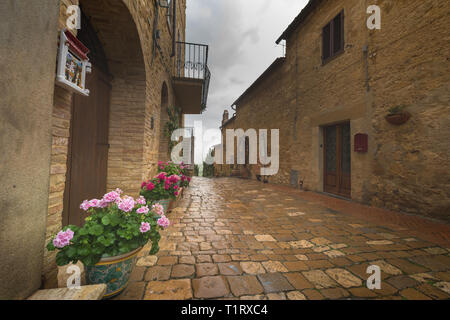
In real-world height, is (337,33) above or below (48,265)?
above

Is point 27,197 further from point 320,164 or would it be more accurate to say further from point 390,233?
point 320,164

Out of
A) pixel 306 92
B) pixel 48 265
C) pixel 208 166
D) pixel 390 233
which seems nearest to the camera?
pixel 48 265

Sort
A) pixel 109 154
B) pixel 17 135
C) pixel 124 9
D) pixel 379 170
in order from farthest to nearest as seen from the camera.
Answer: pixel 379 170
pixel 109 154
pixel 124 9
pixel 17 135

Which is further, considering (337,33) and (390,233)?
(337,33)

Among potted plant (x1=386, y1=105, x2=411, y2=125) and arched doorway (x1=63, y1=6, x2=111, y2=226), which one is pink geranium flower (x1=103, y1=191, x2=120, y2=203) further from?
potted plant (x1=386, y1=105, x2=411, y2=125)

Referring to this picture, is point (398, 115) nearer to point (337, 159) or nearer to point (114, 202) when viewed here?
point (337, 159)

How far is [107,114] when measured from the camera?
3.47 meters

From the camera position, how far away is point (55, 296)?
127 cm

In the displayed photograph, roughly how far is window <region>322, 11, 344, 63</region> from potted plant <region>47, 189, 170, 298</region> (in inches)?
268

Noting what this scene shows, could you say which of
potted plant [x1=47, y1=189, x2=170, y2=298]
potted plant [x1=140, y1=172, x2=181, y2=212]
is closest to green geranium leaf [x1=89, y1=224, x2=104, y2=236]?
potted plant [x1=47, y1=189, x2=170, y2=298]

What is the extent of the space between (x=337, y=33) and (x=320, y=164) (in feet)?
13.3

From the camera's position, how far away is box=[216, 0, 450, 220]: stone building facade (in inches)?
144

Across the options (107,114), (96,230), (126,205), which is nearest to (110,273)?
(96,230)
